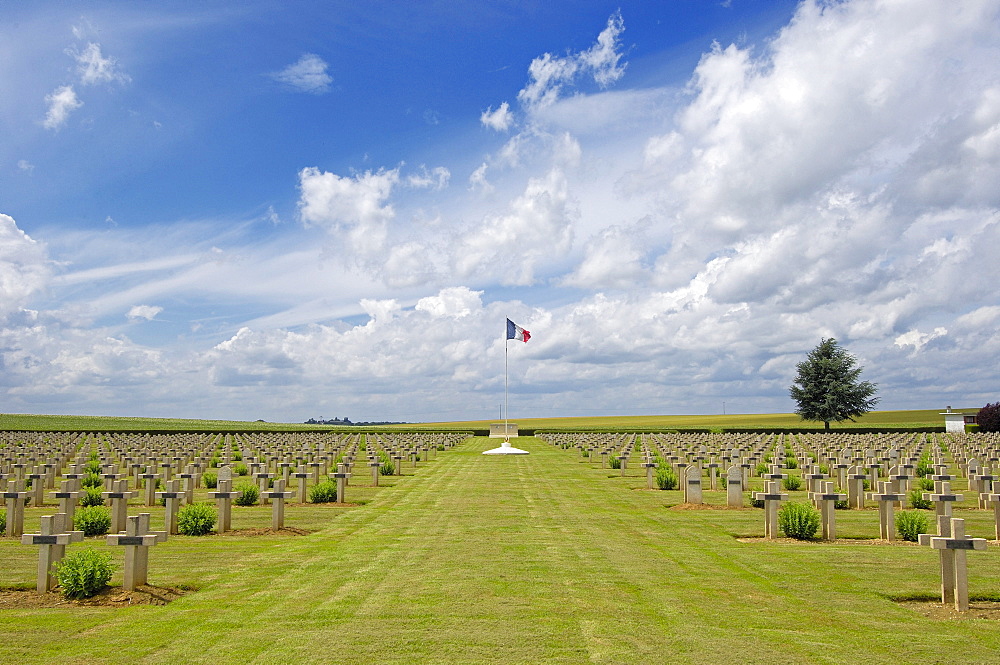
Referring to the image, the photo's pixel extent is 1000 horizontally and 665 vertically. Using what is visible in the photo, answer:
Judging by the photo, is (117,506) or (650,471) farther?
(650,471)

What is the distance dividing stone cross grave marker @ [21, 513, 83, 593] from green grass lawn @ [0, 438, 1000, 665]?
62cm

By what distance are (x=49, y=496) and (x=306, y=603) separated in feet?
45.1

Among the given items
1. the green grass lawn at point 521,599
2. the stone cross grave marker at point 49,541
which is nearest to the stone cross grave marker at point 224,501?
the green grass lawn at point 521,599

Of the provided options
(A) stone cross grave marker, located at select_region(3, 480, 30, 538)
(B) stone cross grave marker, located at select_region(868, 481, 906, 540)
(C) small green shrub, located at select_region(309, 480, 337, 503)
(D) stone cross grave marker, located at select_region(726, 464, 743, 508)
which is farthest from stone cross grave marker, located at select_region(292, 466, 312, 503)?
(B) stone cross grave marker, located at select_region(868, 481, 906, 540)

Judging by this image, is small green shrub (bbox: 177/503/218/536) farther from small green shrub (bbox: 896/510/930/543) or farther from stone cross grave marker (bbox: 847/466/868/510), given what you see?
stone cross grave marker (bbox: 847/466/868/510)

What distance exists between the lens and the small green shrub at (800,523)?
11.6 m

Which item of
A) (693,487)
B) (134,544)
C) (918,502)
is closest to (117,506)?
(134,544)

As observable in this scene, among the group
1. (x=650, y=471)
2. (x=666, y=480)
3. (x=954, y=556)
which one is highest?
(x=954, y=556)

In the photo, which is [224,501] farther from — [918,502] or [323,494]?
[918,502]

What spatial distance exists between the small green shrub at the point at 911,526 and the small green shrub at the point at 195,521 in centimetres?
1050

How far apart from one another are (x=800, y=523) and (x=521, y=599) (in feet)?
19.5

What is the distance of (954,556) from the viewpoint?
731cm

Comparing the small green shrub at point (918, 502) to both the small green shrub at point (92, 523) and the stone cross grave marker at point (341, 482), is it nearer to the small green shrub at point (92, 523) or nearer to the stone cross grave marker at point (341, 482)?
the stone cross grave marker at point (341, 482)

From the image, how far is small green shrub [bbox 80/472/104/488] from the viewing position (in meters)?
19.1
